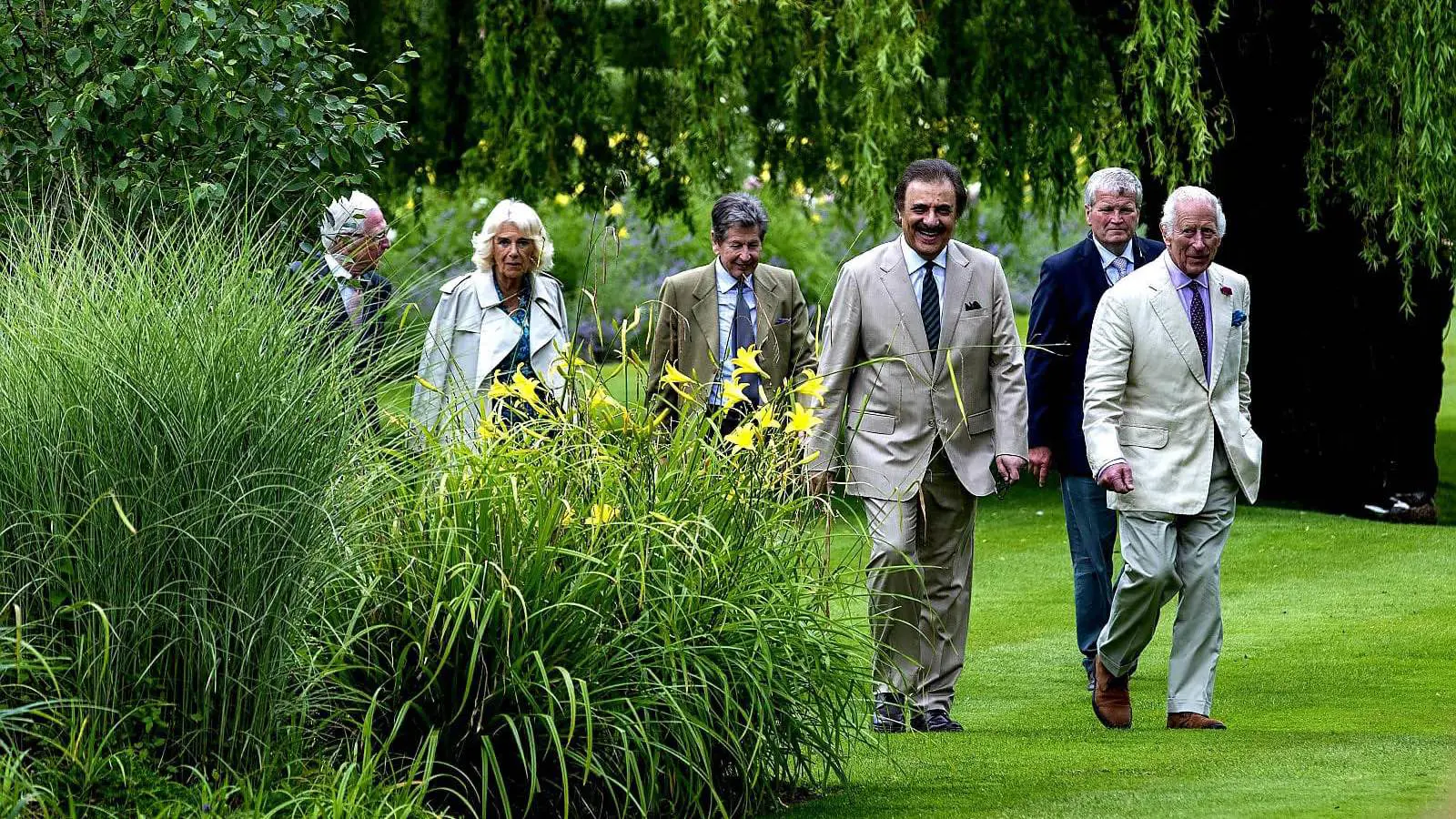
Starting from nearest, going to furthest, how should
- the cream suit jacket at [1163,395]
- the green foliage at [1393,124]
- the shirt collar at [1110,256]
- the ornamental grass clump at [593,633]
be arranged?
the ornamental grass clump at [593,633], the cream suit jacket at [1163,395], the shirt collar at [1110,256], the green foliage at [1393,124]

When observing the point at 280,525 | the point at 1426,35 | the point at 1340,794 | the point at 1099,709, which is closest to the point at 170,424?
the point at 280,525

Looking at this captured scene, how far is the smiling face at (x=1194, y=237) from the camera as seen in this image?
270 inches

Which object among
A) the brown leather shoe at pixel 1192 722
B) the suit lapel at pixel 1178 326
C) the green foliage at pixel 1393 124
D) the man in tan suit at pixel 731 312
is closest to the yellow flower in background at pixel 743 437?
the suit lapel at pixel 1178 326

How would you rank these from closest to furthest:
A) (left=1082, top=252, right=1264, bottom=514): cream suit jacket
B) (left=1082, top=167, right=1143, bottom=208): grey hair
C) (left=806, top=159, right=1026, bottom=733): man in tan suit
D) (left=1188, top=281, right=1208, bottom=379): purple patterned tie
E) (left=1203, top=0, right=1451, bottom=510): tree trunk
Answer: (left=1082, top=252, right=1264, bottom=514): cream suit jacket, (left=1188, top=281, right=1208, bottom=379): purple patterned tie, (left=806, top=159, right=1026, bottom=733): man in tan suit, (left=1082, top=167, right=1143, bottom=208): grey hair, (left=1203, top=0, right=1451, bottom=510): tree trunk

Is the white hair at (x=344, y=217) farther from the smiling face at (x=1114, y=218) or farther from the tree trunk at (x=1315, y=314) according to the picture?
the tree trunk at (x=1315, y=314)

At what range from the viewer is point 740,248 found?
26.3 feet

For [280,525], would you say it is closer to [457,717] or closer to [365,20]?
[457,717]

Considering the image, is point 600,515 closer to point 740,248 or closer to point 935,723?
point 935,723

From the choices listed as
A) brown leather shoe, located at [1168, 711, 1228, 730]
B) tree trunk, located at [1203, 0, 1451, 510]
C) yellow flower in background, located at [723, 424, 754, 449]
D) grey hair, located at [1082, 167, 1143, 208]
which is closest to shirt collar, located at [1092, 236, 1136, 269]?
grey hair, located at [1082, 167, 1143, 208]

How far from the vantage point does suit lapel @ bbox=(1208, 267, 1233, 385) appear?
6.93m

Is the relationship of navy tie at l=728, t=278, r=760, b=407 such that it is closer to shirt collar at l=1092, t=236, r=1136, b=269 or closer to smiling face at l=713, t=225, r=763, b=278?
smiling face at l=713, t=225, r=763, b=278

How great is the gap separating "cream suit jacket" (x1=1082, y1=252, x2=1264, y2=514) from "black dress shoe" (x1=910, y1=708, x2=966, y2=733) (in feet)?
3.28

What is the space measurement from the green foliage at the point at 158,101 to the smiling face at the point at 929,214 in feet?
6.74

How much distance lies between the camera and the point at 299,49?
6621mm
